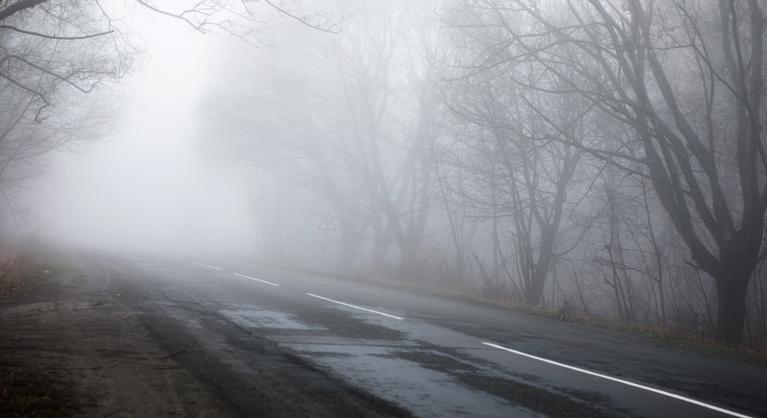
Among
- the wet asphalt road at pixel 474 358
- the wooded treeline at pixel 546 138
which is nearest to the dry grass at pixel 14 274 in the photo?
the wet asphalt road at pixel 474 358

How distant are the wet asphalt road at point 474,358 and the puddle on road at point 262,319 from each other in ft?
0.05

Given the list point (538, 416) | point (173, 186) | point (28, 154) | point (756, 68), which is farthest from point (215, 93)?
point (173, 186)

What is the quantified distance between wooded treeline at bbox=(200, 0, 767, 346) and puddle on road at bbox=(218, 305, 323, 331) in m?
6.92

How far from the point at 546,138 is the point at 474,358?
8.08 meters

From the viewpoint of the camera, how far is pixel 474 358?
7488 mm

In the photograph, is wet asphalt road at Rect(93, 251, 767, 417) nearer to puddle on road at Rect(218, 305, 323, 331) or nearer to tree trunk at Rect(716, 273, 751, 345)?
puddle on road at Rect(218, 305, 323, 331)

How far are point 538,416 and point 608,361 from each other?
11.3 ft

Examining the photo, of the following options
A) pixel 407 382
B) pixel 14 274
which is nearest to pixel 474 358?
pixel 407 382

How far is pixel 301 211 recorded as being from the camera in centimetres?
4359

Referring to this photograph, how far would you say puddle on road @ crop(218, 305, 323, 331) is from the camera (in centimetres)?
901

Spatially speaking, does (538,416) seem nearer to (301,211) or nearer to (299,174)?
(299,174)

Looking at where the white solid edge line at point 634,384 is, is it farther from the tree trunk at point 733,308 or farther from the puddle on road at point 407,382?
the tree trunk at point 733,308

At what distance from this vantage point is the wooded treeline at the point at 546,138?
1354 cm

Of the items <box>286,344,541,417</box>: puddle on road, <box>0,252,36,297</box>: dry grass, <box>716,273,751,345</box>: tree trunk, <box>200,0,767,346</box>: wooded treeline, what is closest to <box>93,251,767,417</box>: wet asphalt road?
<box>286,344,541,417</box>: puddle on road
